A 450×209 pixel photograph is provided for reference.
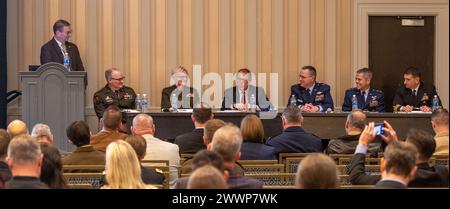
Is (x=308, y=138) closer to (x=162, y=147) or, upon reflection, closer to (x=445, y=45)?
(x=162, y=147)

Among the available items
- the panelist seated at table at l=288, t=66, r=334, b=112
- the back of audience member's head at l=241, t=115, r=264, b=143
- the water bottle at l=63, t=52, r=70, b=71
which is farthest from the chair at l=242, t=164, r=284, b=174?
the water bottle at l=63, t=52, r=70, b=71

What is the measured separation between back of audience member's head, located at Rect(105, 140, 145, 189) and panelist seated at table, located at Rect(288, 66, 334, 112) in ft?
22.2

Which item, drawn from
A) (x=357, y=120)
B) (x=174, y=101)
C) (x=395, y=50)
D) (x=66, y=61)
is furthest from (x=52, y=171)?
(x=395, y=50)

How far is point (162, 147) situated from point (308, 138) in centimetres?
140

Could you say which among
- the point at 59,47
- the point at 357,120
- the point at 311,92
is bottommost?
the point at 357,120

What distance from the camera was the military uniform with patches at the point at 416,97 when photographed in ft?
37.7

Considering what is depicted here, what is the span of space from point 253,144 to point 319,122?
3.51m

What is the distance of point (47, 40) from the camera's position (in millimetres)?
12391

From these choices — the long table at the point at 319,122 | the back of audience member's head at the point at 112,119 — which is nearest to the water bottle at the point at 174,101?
the long table at the point at 319,122

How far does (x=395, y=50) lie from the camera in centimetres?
1289

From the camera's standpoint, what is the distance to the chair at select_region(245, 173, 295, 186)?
5.89 m

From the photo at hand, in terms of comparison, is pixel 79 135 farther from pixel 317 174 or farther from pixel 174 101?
pixel 174 101

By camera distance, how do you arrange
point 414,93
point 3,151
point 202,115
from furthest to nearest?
point 414,93
point 202,115
point 3,151
